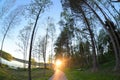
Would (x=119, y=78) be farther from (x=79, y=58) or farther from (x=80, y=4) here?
(x=79, y=58)

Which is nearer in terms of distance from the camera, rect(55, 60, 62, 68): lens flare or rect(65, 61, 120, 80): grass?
rect(65, 61, 120, 80): grass

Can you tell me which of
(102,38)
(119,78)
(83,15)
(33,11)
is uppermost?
(102,38)

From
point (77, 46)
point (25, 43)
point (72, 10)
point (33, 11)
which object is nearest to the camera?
point (33, 11)

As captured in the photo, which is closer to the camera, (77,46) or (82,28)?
(82,28)

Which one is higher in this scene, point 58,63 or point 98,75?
point 58,63

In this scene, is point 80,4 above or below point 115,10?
above

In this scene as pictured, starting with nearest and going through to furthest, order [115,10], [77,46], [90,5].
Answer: [115,10] → [90,5] → [77,46]

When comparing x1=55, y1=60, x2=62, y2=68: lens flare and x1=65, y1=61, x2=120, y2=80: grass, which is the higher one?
x1=55, y1=60, x2=62, y2=68: lens flare

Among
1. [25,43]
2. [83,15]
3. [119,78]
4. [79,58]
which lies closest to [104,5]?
[83,15]

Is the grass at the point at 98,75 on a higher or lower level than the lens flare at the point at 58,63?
lower

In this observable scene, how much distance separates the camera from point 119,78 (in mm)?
18766

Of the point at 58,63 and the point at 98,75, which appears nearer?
the point at 98,75

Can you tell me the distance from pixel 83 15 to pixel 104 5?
417cm

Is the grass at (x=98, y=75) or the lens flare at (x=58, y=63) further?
the lens flare at (x=58, y=63)
